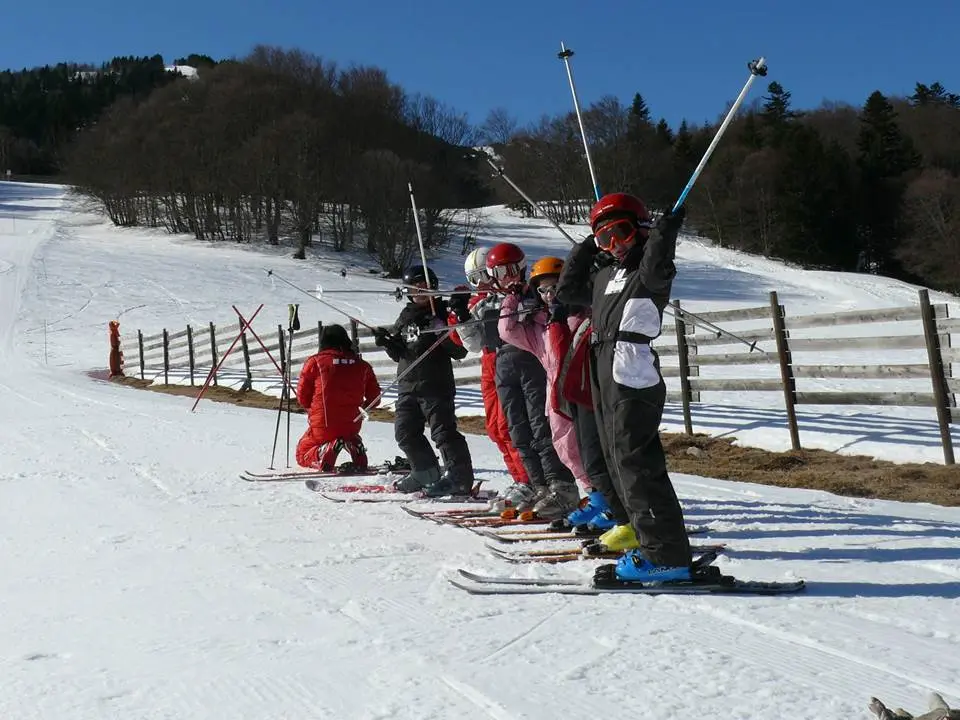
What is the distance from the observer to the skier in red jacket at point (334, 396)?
26.0 ft

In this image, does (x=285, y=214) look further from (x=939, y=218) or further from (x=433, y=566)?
(x=433, y=566)

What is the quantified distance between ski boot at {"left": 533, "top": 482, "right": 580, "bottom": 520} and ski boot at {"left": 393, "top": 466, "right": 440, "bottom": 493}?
1602mm

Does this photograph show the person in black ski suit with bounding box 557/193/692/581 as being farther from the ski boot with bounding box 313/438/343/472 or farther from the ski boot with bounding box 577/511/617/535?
the ski boot with bounding box 313/438/343/472

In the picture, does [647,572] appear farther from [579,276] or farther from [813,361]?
[813,361]

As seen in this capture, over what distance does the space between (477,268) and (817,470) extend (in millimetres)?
3835

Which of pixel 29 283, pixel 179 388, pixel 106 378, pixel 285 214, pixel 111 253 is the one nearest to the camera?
pixel 179 388

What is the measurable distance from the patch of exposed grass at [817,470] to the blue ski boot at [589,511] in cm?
253

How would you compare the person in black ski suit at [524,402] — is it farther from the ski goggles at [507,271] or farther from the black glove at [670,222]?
the black glove at [670,222]

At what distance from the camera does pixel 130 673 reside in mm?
3004

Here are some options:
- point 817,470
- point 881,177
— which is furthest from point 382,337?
point 881,177

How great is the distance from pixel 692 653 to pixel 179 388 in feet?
62.4

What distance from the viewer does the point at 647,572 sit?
3.82 m

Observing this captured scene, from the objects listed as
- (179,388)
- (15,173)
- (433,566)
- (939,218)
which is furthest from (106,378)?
(15,173)

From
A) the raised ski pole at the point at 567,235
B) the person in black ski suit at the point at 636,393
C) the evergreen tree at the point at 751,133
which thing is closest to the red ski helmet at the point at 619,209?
the person in black ski suit at the point at 636,393
